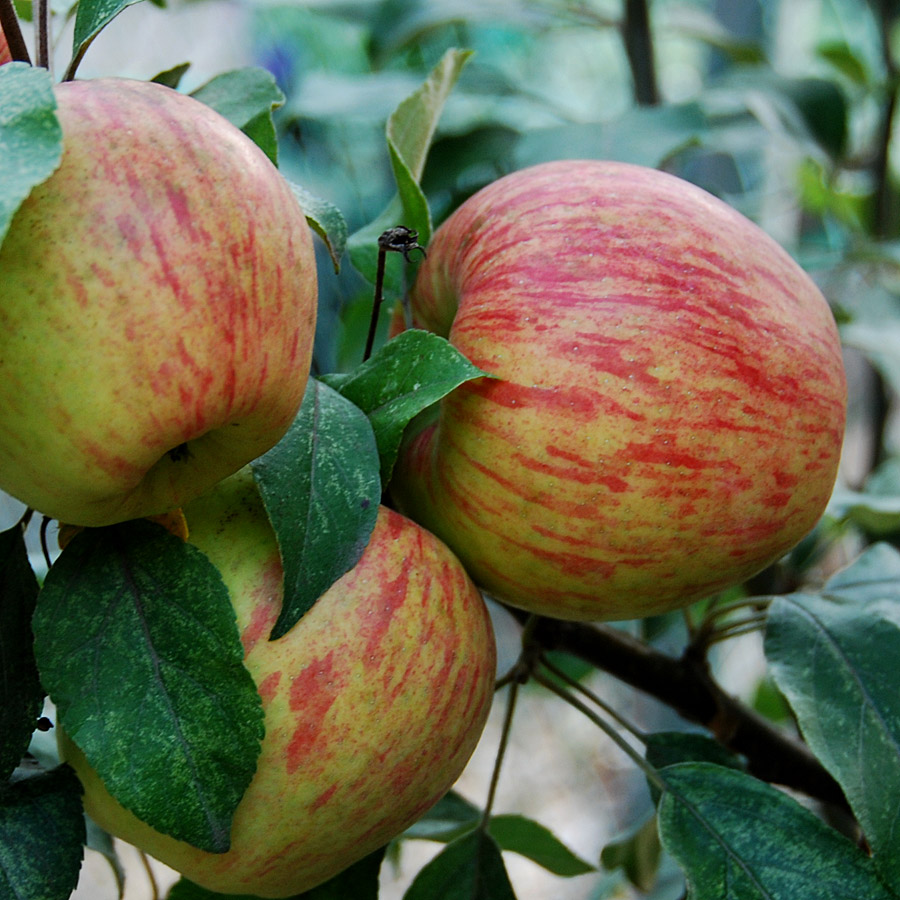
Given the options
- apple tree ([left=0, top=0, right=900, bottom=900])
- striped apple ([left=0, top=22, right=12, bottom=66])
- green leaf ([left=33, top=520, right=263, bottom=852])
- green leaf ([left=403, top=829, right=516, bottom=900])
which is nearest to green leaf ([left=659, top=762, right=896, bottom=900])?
apple tree ([left=0, top=0, right=900, bottom=900])

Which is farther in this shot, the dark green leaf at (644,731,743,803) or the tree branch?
the tree branch

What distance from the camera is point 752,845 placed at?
484mm

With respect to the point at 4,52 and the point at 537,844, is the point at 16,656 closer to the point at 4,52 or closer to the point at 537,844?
the point at 4,52

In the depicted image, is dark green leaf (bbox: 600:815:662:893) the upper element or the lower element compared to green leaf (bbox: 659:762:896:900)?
lower

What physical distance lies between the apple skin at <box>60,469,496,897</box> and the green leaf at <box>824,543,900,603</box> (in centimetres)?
30

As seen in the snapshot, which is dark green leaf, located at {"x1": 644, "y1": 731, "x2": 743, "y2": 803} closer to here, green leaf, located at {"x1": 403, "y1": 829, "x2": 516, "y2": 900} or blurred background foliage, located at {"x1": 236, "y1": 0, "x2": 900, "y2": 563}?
green leaf, located at {"x1": 403, "y1": 829, "x2": 516, "y2": 900}

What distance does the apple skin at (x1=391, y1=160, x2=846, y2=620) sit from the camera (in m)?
0.41

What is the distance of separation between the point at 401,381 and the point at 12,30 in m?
0.20

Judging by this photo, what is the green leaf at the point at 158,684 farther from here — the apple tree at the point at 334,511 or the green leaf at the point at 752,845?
the green leaf at the point at 752,845

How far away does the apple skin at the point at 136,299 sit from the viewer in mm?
299

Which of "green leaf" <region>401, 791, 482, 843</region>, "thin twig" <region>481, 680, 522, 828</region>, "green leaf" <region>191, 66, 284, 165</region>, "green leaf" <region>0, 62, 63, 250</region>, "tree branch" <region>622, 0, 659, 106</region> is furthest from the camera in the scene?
"tree branch" <region>622, 0, 659, 106</region>

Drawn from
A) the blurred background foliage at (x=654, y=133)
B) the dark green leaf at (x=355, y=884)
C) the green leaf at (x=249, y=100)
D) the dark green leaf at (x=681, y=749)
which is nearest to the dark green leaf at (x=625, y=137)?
the blurred background foliage at (x=654, y=133)

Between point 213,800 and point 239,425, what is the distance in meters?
0.14

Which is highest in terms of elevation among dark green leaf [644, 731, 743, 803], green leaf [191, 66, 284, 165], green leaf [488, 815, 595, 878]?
green leaf [191, 66, 284, 165]
